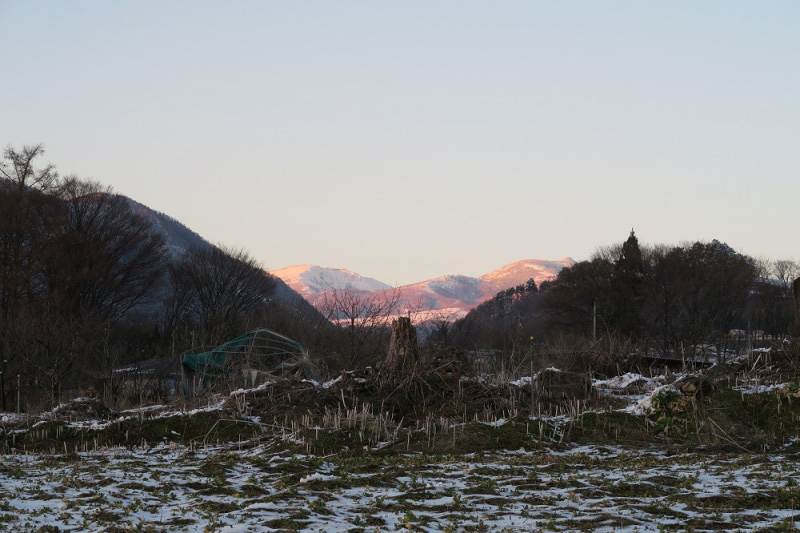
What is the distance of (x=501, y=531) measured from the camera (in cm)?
880

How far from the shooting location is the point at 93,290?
50219 millimetres

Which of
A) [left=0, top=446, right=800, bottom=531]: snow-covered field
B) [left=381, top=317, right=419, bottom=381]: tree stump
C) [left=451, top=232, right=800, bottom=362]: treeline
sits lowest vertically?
[left=0, top=446, right=800, bottom=531]: snow-covered field

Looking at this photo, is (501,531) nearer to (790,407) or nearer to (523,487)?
(523,487)

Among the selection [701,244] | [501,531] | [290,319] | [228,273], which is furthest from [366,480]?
[701,244]

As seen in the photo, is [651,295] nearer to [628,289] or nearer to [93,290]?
[628,289]

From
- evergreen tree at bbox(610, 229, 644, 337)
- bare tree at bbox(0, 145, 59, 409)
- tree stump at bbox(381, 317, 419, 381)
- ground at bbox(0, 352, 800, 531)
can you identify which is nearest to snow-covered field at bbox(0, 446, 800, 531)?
ground at bbox(0, 352, 800, 531)

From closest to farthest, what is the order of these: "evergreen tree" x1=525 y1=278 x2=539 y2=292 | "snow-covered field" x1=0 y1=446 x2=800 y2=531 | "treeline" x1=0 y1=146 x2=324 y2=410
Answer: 1. "snow-covered field" x1=0 y1=446 x2=800 y2=531
2. "treeline" x1=0 y1=146 x2=324 y2=410
3. "evergreen tree" x1=525 y1=278 x2=539 y2=292

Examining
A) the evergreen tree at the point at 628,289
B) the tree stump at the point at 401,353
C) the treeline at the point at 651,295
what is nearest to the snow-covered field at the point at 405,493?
the tree stump at the point at 401,353

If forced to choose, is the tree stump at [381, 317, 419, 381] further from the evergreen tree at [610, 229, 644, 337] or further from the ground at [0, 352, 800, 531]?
the evergreen tree at [610, 229, 644, 337]

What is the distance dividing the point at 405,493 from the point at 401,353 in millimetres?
9732

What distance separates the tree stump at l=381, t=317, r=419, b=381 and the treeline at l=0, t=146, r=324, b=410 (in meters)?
13.5

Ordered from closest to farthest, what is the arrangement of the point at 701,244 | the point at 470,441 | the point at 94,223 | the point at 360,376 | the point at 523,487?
the point at 523,487 → the point at 470,441 → the point at 360,376 → the point at 94,223 → the point at 701,244

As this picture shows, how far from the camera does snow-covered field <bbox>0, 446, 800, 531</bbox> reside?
362 inches

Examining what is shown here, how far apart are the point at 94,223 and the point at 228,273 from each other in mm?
12306
